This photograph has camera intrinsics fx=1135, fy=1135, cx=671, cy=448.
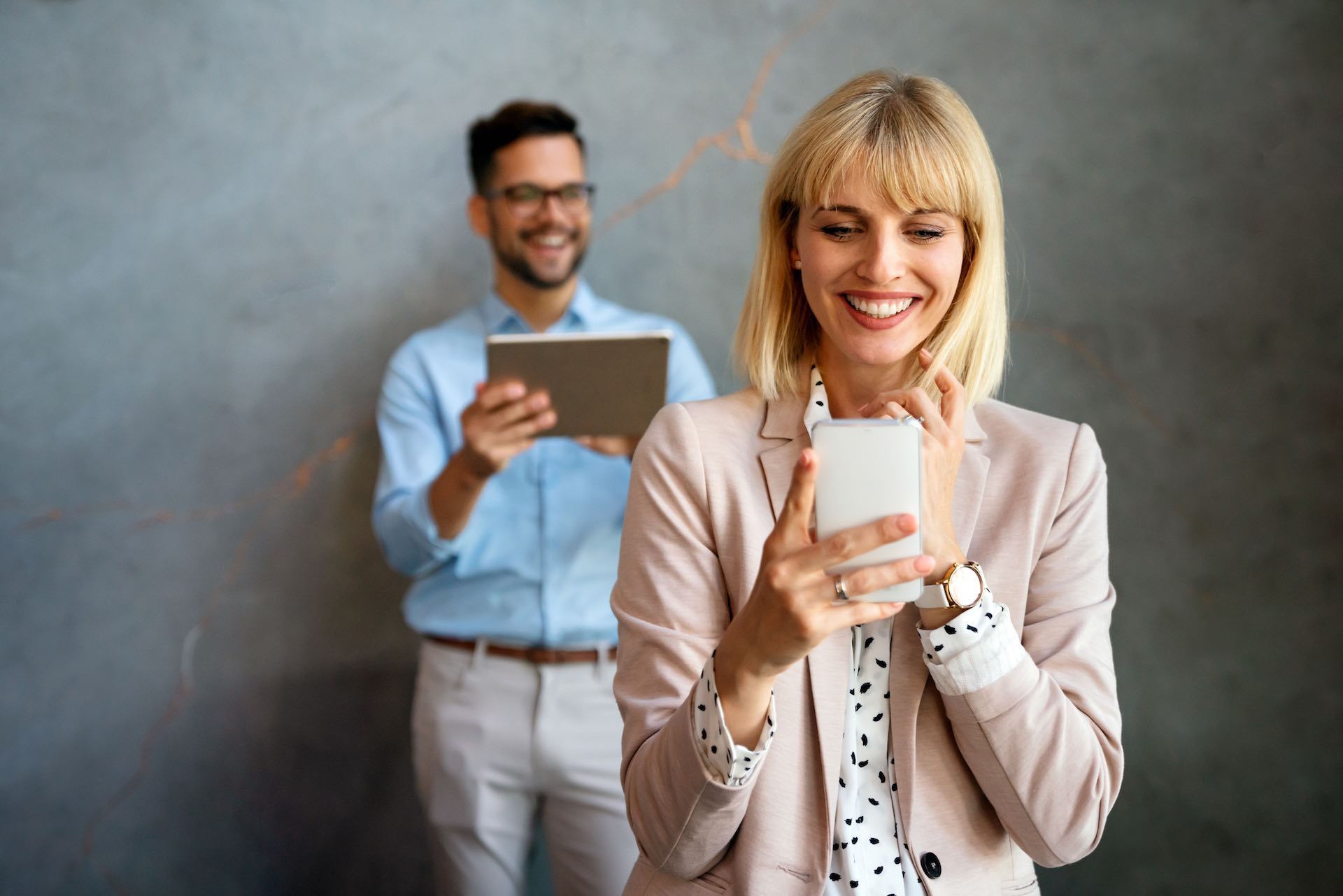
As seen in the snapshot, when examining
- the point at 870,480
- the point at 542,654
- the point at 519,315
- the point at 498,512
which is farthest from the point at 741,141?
the point at 870,480

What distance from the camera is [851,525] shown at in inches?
31.8

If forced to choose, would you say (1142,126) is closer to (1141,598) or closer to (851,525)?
(1141,598)

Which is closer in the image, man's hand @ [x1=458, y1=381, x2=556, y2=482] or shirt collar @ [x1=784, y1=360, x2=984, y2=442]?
shirt collar @ [x1=784, y1=360, x2=984, y2=442]

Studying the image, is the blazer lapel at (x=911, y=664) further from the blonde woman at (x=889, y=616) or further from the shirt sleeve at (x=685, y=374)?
the shirt sleeve at (x=685, y=374)

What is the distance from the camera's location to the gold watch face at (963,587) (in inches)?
34.9

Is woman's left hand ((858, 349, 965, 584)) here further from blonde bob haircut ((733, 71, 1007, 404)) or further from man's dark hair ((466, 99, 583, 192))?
man's dark hair ((466, 99, 583, 192))

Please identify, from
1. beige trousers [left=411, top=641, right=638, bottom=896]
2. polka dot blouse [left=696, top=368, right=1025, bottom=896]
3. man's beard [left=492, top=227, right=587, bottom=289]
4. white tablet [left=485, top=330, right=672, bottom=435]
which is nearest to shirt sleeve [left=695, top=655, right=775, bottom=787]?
polka dot blouse [left=696, top=368, right=1025, bottom=896]

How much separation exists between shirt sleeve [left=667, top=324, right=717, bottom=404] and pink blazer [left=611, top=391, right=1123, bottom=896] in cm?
83

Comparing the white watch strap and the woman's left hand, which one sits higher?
the woman's left hand

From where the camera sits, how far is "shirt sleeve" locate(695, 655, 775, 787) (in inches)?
34.3

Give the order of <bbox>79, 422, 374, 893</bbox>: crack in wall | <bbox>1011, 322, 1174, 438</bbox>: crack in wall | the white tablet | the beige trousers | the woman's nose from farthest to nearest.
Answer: <bbox>79, 422, 374, 893</bbox>: crack in wall, <bbox>1011, 322, 1174, 438</bbox>: crack in wall, the beige trousers, the white tablet, the woman's nose

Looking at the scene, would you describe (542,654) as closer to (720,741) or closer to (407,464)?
(407,464)

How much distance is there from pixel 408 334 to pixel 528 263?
324 mm

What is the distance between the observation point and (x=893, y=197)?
101 cm
